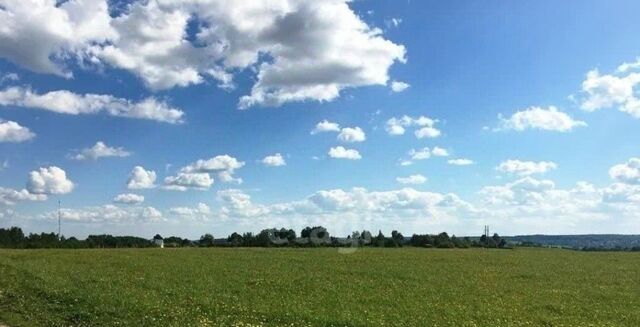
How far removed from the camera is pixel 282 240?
164 metres

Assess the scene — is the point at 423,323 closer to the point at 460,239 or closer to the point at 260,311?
the point at 260,311

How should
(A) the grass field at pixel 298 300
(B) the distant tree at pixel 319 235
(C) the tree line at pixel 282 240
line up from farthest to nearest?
(B) the distant tree at pixel 319 235 < (C) the tree line at pixel 282 240 < (A) the grass field at pixel 298 300

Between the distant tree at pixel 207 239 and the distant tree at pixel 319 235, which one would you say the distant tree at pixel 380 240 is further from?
the distant tree at pixel 207 239

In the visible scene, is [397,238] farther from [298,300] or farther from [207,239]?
[298,300]

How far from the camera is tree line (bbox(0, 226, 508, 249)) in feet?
449

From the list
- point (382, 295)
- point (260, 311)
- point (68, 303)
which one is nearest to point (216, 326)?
point (260, 311)

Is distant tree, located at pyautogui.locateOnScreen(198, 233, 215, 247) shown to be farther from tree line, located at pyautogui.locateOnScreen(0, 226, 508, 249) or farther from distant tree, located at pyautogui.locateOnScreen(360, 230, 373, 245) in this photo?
distant tree, located at pyautogui.locateOnScreen(360, 230, 373, 245)

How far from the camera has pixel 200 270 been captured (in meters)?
43.2

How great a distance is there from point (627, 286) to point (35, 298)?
35.1m

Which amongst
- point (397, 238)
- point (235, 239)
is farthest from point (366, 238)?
point (235, 239)

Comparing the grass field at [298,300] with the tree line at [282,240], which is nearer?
the grass field at [298,300]

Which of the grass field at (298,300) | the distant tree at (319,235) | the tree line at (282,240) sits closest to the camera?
the grass field at (298,300)

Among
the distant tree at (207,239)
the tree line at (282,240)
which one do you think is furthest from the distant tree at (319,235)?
the distant tree at (207,239)

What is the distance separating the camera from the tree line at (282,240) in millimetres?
136750
